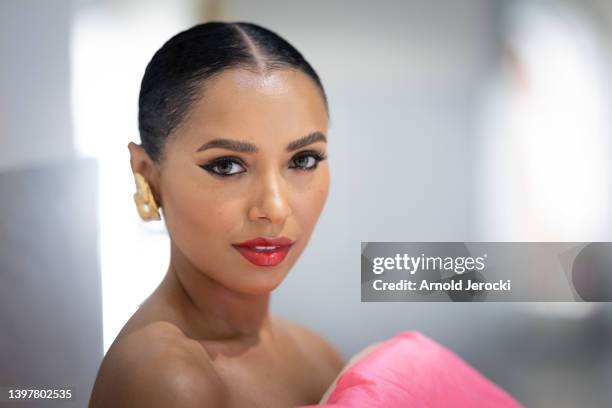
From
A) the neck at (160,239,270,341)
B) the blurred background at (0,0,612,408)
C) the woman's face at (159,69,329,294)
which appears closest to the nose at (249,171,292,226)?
the woman's face at (159,69,329,294)

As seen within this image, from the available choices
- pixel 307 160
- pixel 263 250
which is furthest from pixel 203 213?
pixel 307 160

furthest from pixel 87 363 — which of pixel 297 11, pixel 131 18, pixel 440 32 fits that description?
pixel 440 32

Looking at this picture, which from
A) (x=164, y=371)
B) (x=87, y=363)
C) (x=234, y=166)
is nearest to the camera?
(x=164, y=371)

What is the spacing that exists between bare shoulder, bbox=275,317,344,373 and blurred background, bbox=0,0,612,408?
0.07 feet

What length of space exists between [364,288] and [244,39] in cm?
65

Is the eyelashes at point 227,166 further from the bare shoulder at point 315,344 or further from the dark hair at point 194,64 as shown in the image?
the bare shoulder at point 315,344

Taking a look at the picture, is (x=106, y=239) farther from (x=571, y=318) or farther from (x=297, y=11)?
(x=571, y=318)

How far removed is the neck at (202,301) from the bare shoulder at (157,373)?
7 cm

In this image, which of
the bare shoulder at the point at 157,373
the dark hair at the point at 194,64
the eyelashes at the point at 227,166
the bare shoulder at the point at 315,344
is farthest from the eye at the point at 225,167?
the bare shoulder at the point at 315,344

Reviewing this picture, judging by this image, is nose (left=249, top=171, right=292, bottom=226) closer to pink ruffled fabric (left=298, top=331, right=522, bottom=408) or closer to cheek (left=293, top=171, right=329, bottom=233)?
cheek (left=293, top=171, right=329, bottom=233)

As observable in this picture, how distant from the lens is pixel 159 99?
5.33 ft

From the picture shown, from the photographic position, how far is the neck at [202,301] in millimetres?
1652

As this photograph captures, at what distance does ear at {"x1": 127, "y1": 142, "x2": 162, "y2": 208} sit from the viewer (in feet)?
5.41

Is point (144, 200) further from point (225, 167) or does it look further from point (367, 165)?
point (367, 165)
